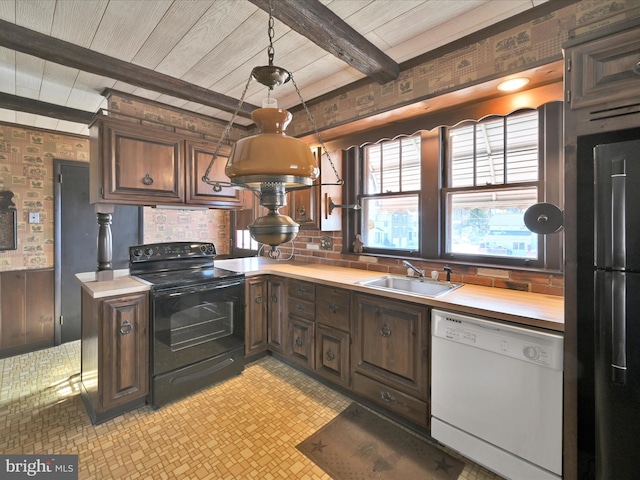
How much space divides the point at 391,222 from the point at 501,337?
1.46 m

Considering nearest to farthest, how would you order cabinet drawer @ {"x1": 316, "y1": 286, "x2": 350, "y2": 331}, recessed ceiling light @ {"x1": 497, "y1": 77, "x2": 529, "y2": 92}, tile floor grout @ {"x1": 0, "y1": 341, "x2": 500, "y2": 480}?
tile floor grout @ {"x1": 0, "y1": 341, "x2": 500, "y2": 480}, recessed ceiling light @ {"x1": 497, "y1": 77, "x2": 529, "y2": 92}, cabinet drawer @ {"x1": 316, "y1": 286, "x2": 350, "y2": 331}

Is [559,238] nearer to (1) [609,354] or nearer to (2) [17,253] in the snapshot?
(1) [609,354]

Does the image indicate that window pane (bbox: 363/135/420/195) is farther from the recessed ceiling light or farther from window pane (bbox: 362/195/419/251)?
the recessed ceiling light

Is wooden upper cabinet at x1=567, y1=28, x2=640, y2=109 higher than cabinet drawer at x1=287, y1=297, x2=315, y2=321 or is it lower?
higher

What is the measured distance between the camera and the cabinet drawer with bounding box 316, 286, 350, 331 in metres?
2.23

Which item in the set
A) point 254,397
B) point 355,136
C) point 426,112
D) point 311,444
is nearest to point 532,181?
point 426,112

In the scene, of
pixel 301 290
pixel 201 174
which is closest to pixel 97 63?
pixel 201 174

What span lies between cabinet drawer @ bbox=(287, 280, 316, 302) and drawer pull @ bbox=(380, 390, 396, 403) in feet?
2.80

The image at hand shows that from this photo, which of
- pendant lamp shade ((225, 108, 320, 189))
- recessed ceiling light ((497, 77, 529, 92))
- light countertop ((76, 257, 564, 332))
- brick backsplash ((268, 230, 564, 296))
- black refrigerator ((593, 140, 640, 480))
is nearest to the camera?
pendant lamp shade ((225, 108, 320, 189))

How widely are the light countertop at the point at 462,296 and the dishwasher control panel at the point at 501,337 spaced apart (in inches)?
1.6

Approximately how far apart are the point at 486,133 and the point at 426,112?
460 mm

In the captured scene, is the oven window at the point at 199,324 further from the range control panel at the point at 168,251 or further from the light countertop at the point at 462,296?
the range control panel at the point at 168,251

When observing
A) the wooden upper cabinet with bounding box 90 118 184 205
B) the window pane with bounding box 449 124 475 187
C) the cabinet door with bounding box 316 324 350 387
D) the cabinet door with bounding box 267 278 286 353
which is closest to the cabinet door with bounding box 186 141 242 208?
the wooden upper cabinet with bounding box 90 118 184 205

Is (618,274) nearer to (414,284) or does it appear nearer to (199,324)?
(414,284)
